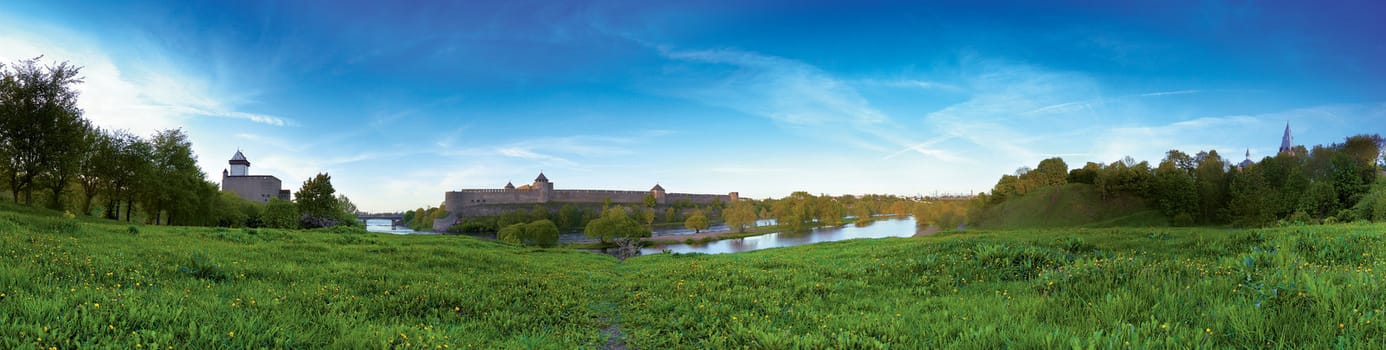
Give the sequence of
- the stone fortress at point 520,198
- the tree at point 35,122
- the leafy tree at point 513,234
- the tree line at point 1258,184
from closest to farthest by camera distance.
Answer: the tree at point 35,122, the tree line at point 1258,184, the leafy tree at point 513,234, the stone fortress at point 520,198

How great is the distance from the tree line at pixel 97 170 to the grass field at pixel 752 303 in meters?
24.8

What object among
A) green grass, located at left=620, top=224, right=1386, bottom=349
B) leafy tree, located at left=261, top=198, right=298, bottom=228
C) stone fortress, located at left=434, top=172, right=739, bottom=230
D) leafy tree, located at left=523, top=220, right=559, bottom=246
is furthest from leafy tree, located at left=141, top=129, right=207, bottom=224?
stone fortress, located at left=434, top=172, right=739, bottom=230

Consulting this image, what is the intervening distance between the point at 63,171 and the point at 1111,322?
44.3 m

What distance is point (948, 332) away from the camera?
176 inches

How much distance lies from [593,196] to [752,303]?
124490 mm

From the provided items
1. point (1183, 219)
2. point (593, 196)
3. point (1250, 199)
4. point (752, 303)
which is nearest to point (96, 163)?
point (752, 303)

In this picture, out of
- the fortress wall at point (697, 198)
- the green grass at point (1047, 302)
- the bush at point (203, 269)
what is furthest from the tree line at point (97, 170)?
the fortress wall at point (697, 198)

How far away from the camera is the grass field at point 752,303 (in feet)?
12.9

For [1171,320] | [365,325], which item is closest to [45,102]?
[365,325]

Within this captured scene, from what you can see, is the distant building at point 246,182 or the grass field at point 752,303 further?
the distant building at point 246,182

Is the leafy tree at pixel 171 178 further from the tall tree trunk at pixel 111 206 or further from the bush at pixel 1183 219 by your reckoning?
the bush at pixel 1183 219

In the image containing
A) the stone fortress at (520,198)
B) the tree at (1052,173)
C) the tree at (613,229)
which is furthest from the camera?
the stone fortress at (520,198)

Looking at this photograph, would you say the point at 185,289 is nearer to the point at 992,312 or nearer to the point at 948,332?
the point at 948,332

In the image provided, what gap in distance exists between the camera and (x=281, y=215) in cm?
4912
